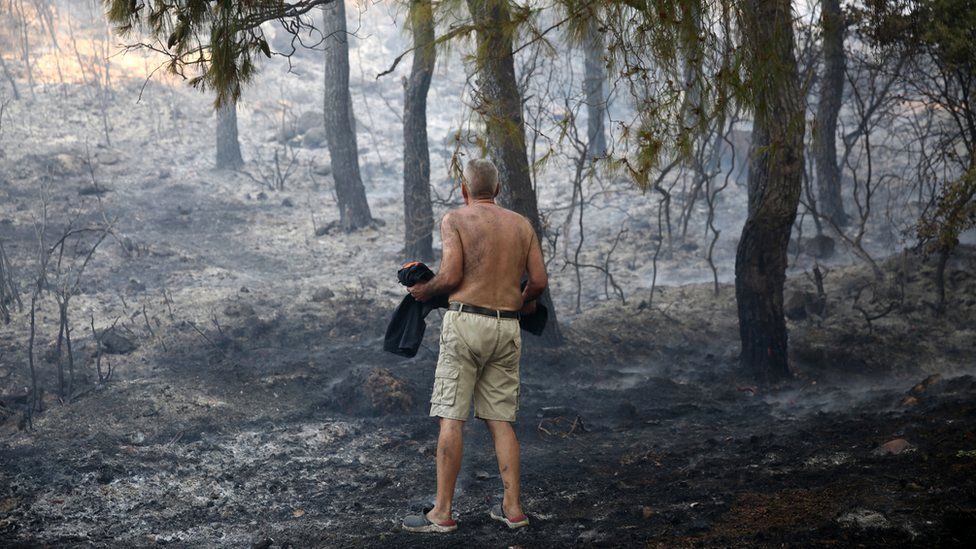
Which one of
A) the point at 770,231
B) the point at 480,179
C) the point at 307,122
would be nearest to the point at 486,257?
the point at 480,179

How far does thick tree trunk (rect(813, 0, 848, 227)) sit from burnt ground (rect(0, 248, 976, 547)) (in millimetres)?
2647

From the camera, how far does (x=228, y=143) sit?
16.2m

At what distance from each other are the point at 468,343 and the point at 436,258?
791cm

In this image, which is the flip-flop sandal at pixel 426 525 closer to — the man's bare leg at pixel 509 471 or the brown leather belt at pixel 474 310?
the man's bare leg at pixel 509 471

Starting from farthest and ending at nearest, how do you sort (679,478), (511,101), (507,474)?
1. (511,101)
2. (679,478)
3. (507,474)

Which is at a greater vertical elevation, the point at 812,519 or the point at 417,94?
the point at 417,94

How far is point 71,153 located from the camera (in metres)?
14.7

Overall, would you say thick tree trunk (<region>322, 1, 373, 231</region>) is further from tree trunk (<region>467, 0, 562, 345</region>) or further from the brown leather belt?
the brown leather belt

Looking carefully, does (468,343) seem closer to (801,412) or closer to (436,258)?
(801,412)

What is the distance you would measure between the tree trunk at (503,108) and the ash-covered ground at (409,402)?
5.14ft

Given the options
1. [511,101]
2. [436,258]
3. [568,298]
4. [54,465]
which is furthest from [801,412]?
[436,258]

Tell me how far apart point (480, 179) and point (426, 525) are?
1763 millimetres

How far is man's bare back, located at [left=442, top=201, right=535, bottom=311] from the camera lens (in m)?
3.98

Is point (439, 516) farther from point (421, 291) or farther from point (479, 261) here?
point (479, 261)
